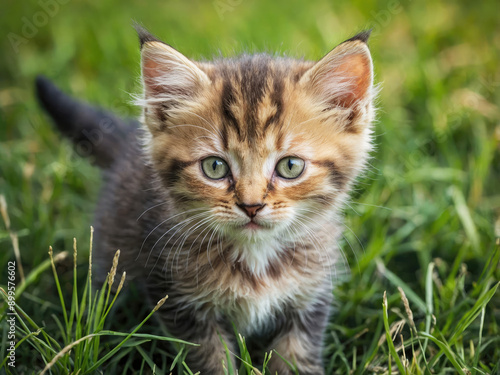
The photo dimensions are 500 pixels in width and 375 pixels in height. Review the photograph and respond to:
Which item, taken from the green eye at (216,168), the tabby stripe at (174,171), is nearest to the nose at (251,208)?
the green eye at (216,168)

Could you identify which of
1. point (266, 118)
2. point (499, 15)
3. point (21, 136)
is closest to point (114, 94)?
point (21, 136)

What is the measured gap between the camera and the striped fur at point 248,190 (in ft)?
5.42

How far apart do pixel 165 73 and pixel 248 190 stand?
0.51 m

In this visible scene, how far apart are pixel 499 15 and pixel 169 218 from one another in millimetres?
3588

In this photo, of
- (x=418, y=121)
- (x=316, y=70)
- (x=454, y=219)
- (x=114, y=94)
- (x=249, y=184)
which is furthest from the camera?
(x=114, y=94)

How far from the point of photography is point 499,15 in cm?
418

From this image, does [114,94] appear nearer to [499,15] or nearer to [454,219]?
[454,219]

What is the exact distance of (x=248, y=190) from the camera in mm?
1594

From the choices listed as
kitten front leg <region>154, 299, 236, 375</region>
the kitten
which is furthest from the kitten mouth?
kitten front leg <region>154, 299, 236, 375</region>

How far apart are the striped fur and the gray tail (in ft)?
2.14

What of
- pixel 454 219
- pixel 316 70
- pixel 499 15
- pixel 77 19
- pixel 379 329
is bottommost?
pixel 379 329

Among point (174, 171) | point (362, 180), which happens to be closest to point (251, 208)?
point (174, 171)

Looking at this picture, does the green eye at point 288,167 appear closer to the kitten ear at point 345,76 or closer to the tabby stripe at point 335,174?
the tabby stripe at point 335,174

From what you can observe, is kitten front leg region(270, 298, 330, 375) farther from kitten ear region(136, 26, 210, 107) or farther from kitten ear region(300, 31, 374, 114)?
kitten ear region(136, 26, 210, 107)
